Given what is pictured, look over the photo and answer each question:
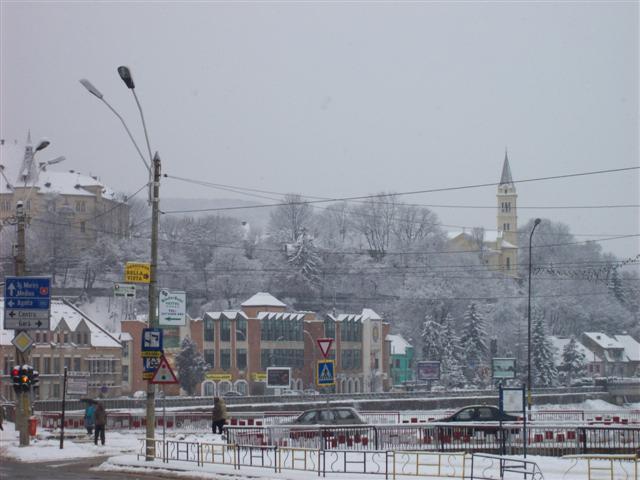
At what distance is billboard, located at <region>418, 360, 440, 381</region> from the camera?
11475 centimetres

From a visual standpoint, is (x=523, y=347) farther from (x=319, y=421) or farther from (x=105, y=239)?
(x=319, y=421)

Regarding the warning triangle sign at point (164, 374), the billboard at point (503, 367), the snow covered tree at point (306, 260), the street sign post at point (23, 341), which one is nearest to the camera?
the warning triangle sign at point (164, 374)

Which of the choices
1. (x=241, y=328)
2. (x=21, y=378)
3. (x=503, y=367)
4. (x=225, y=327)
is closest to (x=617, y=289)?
(x=241, y=328)

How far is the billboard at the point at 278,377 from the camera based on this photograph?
10138cm

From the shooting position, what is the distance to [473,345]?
131 m

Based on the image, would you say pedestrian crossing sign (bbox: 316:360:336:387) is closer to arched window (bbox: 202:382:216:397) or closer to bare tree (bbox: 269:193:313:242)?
arched window (bbox: 202:382:216:397)

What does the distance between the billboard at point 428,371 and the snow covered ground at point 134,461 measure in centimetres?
6830

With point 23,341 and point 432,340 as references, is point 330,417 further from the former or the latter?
point 432,340

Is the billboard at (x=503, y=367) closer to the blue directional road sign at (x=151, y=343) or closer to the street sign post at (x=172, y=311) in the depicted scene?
the street sign post at (x=172, y=311)

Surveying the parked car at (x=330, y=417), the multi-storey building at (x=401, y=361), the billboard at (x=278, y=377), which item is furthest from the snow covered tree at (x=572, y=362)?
the parked car at (x=330, y=417)

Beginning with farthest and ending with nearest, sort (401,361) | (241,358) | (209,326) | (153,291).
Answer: (401,361), (209,326), (241,358), (153,291)

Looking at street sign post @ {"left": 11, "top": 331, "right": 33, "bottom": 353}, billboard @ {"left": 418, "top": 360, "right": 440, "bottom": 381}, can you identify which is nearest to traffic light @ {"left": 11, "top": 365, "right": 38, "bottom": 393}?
street sign post @ {"left": 11, "top": 331, "right": 33, "bottom": 353}

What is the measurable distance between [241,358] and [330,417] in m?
75.8

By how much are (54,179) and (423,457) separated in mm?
168864
